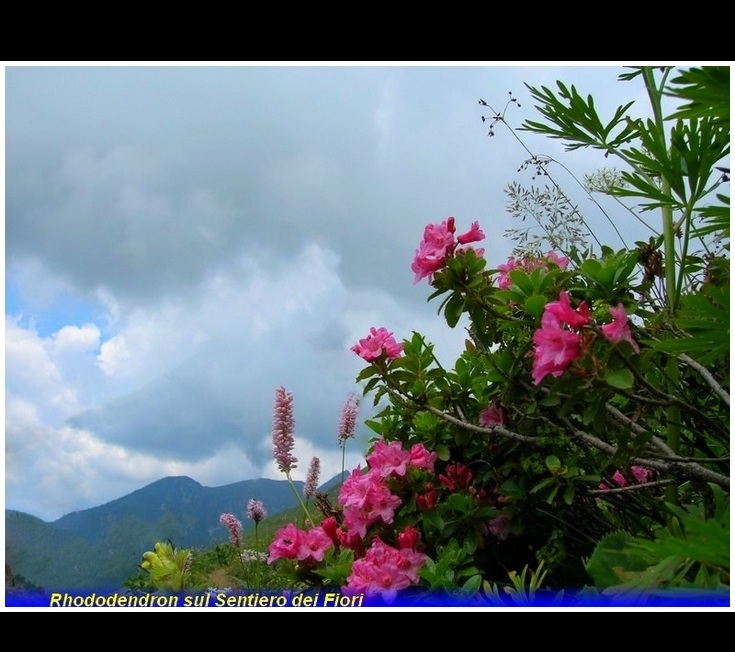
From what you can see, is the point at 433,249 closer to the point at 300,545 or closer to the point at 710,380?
the point at 710,380

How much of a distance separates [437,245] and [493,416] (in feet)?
1.57

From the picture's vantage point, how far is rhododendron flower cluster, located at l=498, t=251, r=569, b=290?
73.2 inches

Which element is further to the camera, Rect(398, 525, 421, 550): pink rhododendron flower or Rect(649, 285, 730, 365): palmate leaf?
Rect(398, 525, 421, 550): pink rhododendron flower

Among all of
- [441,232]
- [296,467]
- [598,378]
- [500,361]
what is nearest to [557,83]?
[441,232]

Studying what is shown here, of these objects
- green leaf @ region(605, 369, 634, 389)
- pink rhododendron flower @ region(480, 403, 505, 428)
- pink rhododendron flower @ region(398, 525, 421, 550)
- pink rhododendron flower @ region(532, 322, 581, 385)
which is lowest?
pink rhododendron flower @ region(398, 525, 421, 550)

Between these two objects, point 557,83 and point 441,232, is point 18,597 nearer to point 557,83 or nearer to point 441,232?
point 441,232

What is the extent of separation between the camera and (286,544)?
5.74 ft

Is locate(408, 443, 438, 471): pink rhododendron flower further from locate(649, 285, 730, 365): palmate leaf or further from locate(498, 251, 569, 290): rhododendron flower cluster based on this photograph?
locate(649, 285, 730, 365): palmate leaf

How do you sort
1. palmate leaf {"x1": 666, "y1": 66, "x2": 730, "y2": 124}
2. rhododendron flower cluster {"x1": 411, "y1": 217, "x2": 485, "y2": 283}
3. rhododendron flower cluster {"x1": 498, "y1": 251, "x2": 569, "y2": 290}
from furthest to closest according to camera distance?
rhododendron flower cluster {"x1": 498, "y1": 251, "x2": 569, "y2": 290}
rhododendron flower cluster {"x1": 411, "y1": 217, "x2": 485, "y2": 283}
palmate leaf {"x1": 666, "y1": 66, "x2": 730, "y2": 124}

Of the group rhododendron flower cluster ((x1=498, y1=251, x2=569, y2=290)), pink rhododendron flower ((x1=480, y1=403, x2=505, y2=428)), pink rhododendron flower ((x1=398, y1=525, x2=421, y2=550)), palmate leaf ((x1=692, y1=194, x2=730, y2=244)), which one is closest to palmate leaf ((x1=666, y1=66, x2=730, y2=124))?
palmate leaf ((x1=692, y1=194, x2=730, y2=244))

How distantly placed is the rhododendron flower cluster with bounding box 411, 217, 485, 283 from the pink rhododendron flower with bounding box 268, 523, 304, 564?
722 mm

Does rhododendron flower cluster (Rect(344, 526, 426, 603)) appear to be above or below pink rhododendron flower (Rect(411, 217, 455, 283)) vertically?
below

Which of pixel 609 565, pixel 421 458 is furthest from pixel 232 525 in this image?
pixel 609 565

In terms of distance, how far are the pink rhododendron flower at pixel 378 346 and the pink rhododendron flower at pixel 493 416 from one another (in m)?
0.27
